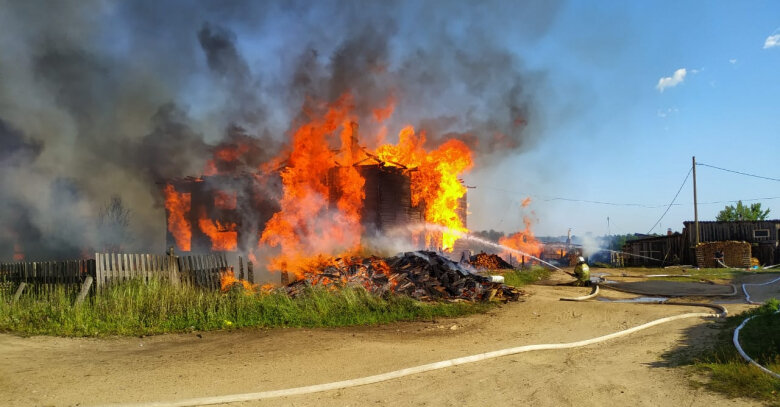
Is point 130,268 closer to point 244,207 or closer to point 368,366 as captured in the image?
point 368,366

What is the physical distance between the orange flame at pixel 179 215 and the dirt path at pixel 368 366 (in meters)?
21.1

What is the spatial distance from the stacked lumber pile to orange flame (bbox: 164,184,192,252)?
3355cm

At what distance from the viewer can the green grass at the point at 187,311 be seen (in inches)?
352

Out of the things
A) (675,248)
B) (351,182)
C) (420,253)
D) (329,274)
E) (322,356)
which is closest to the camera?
(322,356)

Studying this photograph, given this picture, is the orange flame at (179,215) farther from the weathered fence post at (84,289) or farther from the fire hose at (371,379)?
the fire hose at (371,379)

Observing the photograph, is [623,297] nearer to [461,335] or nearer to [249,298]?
[461,335]

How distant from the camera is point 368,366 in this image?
20.4ft

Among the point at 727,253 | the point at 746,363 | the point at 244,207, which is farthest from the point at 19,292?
the point at 727,253

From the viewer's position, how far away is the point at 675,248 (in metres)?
35.8

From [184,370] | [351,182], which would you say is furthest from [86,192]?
[184,370]

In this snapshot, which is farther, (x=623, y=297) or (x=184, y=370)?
(x=623, y=297)

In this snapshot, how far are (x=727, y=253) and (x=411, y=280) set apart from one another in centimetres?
2779

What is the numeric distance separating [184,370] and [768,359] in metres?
7.10

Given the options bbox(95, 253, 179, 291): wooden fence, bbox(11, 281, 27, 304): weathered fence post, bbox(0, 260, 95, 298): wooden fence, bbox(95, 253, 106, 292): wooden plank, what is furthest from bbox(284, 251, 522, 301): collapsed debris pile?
bbox(11, 281, 27, 304): weathered fence post
